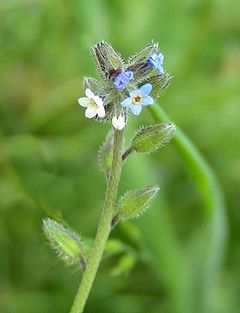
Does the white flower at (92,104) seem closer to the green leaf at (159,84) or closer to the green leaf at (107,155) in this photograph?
the green leaf at (159,84)

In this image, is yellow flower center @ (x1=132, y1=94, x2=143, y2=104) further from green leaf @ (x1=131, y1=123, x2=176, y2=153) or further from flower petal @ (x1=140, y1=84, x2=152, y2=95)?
green leaf @ (x1=131, y1=123, x2=176, y2=153)

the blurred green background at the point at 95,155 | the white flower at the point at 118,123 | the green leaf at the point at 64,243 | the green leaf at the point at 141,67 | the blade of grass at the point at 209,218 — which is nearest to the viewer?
the white flower at the point at 118,123

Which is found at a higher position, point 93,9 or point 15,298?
point 93,9

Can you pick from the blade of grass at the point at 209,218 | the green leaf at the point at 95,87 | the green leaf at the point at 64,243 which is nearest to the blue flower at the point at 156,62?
the green leaf at the point at 95,87

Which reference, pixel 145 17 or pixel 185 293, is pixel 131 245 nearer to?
pixel 185 293

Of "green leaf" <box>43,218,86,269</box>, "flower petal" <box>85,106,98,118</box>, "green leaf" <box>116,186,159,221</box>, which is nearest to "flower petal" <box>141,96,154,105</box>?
"flower petal" <box>85,106,98,118</box>

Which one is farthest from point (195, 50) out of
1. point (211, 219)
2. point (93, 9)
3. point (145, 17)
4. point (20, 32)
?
point (211, 219)

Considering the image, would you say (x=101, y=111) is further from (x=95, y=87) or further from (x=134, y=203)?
(x=134, y=203)

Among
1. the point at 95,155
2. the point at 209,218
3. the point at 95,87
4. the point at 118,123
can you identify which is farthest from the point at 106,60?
the point at 95,155
